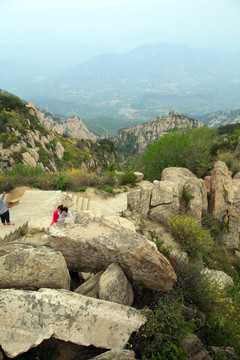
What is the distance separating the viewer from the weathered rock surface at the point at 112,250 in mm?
4012

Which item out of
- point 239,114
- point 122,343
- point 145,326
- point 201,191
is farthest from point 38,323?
point 239,114

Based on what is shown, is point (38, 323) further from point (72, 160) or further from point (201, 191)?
point (72, 160)

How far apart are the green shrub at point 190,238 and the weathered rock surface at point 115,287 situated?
4294 millimetres

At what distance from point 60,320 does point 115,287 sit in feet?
3.63

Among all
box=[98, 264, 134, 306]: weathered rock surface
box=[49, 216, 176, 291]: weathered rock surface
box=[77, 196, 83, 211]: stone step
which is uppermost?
box=[49, 216, 176, 291]: weathered rock surface

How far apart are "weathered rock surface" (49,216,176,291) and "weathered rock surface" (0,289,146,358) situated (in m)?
0.84

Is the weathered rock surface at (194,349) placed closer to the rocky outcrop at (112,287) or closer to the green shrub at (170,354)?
the green shrub at (170,354)

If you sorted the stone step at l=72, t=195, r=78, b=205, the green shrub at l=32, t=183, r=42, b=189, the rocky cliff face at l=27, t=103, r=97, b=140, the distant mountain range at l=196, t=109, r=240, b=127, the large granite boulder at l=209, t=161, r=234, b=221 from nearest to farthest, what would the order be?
1. the large granite boulder at l=209, t=161, r=234, b=221
2. the stone step at l=72, t=195, r=78, b=205
3. the green shrub at l=32, t=183, r=42, b=189
4. the rocky cliff face at l=27, t=103, r=97, b=140
5. the distant mountain range at l=196, t=109, r=240, b=127

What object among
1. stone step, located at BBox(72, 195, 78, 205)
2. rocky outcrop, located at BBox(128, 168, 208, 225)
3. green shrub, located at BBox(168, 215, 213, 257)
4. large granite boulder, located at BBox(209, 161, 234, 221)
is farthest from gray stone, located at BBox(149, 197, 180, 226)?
stone step, located at BBox(72, 195, 78, 205)

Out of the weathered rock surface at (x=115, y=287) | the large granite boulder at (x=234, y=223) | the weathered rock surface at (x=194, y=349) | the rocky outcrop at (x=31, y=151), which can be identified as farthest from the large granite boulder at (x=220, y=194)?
the rocky outcrop at (x=31, y=151)

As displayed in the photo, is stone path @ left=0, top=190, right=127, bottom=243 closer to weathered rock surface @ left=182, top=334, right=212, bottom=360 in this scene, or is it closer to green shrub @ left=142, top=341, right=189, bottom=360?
green shrub @ left=142, top=341, right=189, bottom=360

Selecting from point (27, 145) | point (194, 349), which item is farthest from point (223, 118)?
point (194, 349)

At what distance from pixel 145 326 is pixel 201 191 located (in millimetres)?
9110

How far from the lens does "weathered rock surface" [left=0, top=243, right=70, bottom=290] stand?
140 inches
